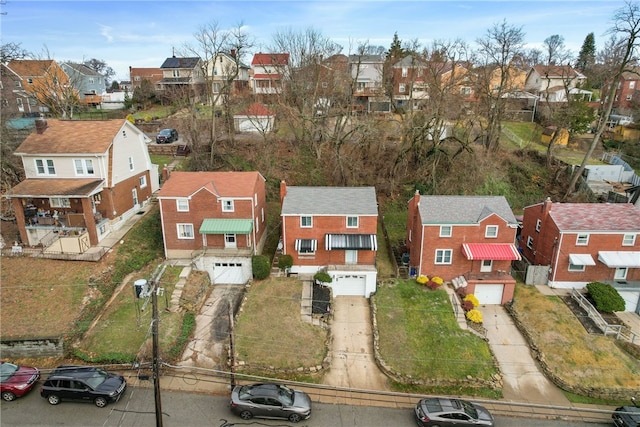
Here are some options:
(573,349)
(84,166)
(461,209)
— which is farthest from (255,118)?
(573,349)

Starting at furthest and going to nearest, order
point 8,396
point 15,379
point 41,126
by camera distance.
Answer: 1. point 41,126
2. point 15,379
3. point 8,396

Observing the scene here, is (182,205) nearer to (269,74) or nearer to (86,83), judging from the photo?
(269,74)

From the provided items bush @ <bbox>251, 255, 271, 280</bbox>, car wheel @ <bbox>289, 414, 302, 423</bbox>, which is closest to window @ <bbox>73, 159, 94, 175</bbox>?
bush @ <bbox>251, 255, 271, 280</bbox>

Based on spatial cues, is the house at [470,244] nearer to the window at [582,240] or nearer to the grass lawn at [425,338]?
the grass lawn at [425,338]

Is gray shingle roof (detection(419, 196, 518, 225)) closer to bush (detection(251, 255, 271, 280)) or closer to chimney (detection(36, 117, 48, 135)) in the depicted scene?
bush (detection(251, 255, 271, 280))

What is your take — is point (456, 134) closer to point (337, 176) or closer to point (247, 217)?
point (337, 176)

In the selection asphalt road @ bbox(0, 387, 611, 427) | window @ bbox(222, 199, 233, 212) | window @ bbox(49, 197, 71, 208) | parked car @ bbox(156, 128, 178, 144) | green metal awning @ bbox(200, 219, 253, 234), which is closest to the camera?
asphalt road @ bbox(0, 387, 611, 427)

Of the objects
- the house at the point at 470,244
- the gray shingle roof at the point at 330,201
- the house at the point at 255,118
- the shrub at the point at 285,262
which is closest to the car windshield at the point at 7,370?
the shrub at the point at 285,262
